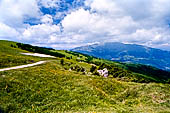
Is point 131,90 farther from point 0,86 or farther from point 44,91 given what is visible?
point 0,86

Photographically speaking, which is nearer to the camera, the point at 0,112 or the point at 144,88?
the point at 0,112

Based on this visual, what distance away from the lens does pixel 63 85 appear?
2875 cm

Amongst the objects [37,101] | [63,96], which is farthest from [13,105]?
[63,96]

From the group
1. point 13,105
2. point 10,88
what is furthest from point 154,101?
point 10,88

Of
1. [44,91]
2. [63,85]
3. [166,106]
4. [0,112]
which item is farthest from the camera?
[63,85]

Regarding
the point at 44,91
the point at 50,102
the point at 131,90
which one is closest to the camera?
the point at 50,102

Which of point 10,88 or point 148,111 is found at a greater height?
point 10,88

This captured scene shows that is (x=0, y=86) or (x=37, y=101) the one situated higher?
(x=0, y=86)

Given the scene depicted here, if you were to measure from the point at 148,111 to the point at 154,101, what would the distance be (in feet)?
20.2

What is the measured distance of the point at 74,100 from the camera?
22344 millimetres

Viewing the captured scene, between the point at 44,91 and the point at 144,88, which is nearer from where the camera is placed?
the point at 44,91

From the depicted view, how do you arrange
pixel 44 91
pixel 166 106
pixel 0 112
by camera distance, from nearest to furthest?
1. pixel 0 112
2. pixel 166 106
3. pixel 44 91

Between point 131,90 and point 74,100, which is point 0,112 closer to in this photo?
point 74,100

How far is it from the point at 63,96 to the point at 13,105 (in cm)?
853
